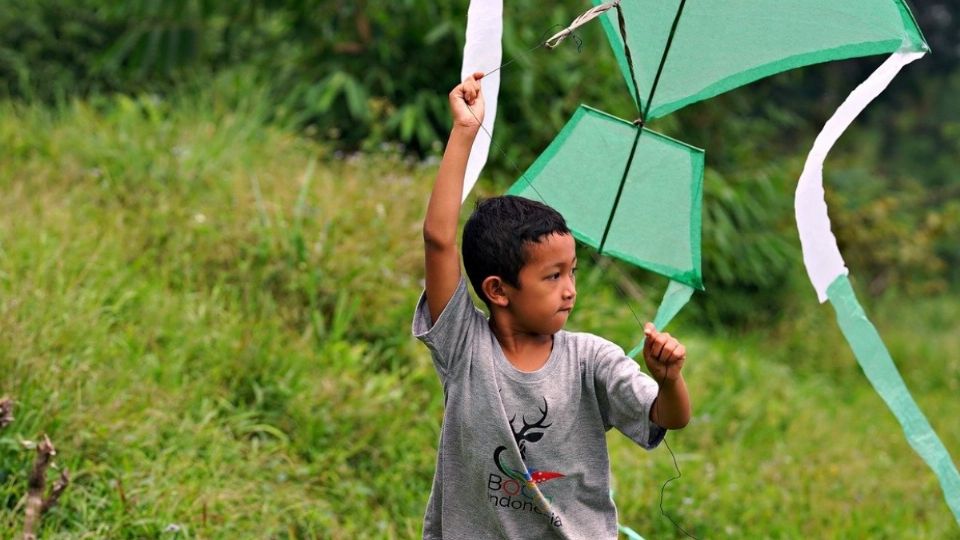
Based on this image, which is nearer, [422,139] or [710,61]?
[710,61]

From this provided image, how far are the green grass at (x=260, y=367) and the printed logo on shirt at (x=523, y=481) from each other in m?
1.28

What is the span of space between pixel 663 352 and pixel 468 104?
0.58 meters

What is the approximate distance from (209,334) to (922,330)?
7188 millimetres

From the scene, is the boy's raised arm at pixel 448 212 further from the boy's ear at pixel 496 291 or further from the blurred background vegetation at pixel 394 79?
the blurred background vegetation at pixel 394 79

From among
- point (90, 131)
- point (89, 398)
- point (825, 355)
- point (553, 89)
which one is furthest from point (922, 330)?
point (89, 398)

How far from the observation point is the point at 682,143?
94.6 inches

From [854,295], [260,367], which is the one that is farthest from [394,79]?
[854,295]

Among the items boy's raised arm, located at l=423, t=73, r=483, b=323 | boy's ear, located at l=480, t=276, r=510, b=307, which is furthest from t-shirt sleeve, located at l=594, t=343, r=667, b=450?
boy's raised arm, located at l=423, t=73, r=483, b=323

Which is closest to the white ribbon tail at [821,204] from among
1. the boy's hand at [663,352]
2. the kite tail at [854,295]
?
the kite tail at [854,295]

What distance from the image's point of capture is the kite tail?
2.06 meters

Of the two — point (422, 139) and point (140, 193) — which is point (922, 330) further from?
point (140, 193)

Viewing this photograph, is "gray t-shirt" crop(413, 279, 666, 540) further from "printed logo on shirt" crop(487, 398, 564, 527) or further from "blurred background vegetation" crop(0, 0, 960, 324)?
"blurred background vegetation" crop(0, 0, 960, 324)

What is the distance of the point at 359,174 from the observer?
5543 millimetres

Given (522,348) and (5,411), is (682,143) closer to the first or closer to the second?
(522,348)
